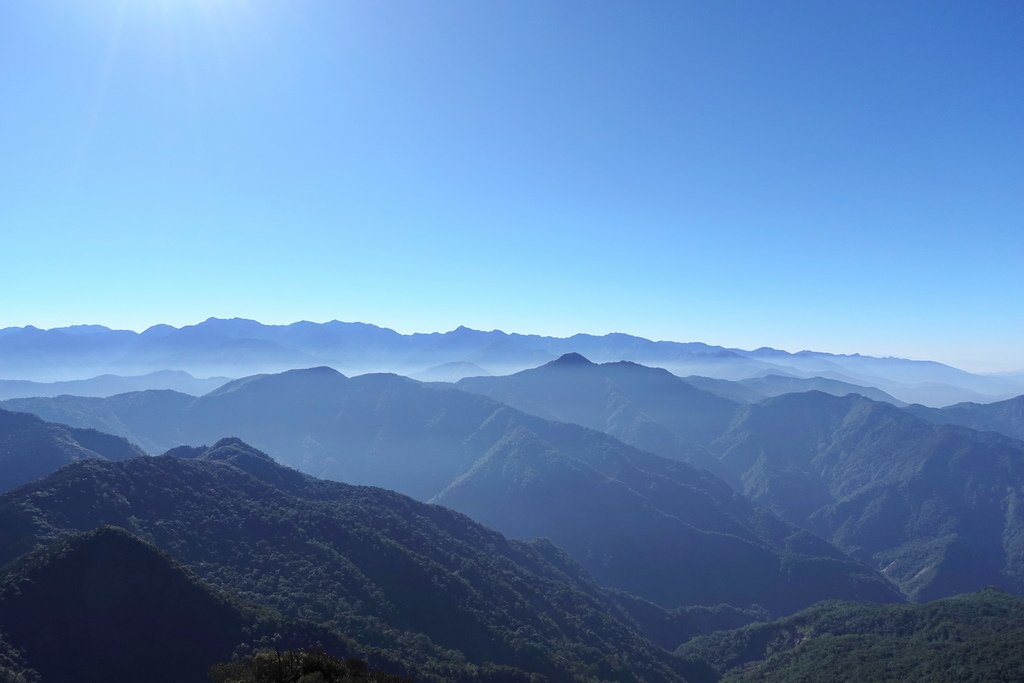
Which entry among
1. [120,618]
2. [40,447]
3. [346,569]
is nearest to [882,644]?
[346,569]

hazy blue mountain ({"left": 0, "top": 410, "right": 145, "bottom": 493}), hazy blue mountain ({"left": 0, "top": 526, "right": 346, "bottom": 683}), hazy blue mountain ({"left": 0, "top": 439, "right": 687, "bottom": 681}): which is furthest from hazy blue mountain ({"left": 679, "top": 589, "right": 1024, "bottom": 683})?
hazy blue mountain ({"left": 0, "top": 410, "right": 145, "bottom": 493})

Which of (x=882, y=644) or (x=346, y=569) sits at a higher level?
(x=346, y=569)

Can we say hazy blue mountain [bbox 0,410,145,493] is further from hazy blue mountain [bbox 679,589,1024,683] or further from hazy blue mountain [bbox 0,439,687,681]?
hazy blue mountain [bbox 679,589,1024,683]

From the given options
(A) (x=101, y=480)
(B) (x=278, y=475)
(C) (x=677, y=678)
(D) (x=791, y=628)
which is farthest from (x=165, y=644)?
(D) (x=791, y=628)

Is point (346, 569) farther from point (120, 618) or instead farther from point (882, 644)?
point (882, 644)

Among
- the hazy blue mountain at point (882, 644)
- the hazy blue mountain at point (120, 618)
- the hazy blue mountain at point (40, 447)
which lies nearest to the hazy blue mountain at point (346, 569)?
the hazy blue mountain at point (120, 618)

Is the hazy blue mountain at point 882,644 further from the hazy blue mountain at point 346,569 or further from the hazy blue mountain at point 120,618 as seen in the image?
the hazy blue mountain at point 120,618
